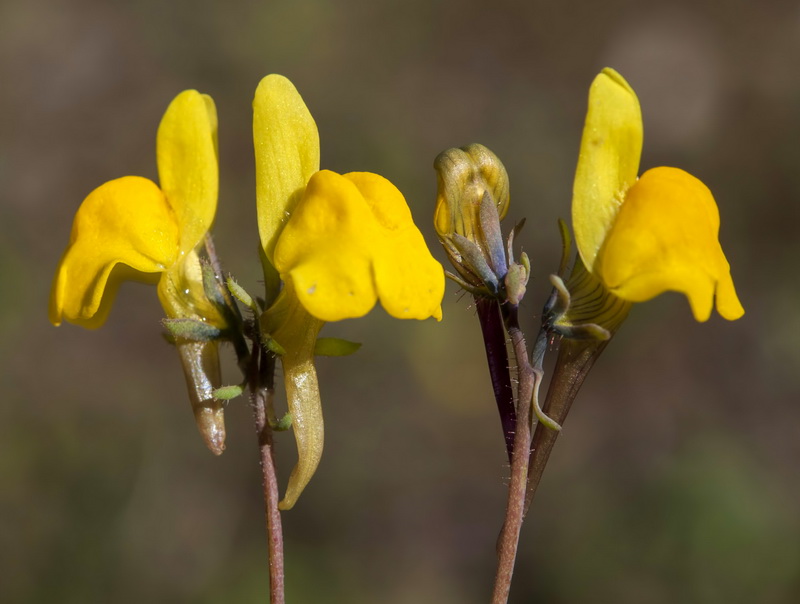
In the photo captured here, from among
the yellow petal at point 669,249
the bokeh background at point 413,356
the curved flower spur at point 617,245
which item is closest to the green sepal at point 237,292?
the curved flower spur at point 617,245

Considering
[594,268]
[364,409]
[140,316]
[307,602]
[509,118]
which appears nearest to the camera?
[594,268]

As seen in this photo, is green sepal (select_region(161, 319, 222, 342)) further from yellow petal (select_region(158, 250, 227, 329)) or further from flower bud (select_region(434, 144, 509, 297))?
flower bud (select_region(434, 144, 509, 297))

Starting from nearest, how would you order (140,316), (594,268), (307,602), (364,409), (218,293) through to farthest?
(594,268) < (218,293) < (307,602) < (364,409) < (140,316)

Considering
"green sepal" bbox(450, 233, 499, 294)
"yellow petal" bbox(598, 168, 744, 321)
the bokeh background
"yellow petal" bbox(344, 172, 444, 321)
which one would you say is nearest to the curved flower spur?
"yellow petal" bbox(598, 168, 744, 321)

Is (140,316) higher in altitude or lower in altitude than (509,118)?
lower

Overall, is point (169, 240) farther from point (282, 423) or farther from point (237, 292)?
point (282, 423)

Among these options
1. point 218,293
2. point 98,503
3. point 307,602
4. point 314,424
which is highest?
point 218,293

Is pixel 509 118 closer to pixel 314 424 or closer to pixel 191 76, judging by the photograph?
pixel 191 76

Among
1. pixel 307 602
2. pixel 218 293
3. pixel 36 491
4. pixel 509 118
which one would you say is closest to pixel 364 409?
pixel 307 602
